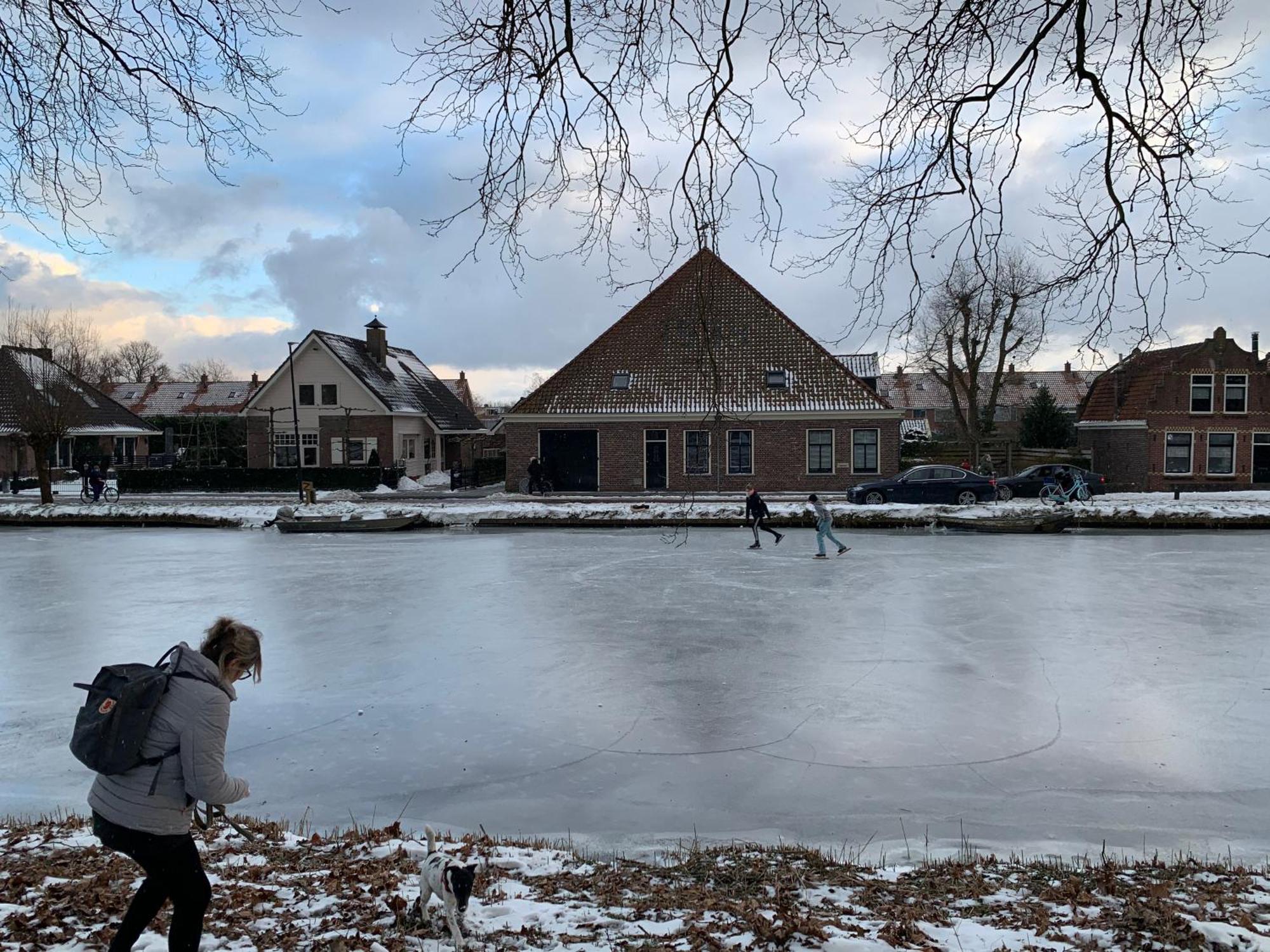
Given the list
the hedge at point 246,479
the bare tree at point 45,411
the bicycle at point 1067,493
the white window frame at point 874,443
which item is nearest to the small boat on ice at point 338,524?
the bare tree at point 45,411

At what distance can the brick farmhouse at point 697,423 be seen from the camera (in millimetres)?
29719

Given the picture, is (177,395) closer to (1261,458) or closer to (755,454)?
(755,454)

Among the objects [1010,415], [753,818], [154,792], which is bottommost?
[753,818]

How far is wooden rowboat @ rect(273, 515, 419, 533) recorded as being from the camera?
22.4 meters

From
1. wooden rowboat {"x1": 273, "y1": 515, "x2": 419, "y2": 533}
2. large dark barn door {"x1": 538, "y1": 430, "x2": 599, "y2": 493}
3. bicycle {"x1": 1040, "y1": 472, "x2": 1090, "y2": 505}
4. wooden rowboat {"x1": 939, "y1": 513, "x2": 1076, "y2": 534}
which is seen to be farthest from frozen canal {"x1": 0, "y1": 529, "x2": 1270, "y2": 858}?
large dark barn door {"x1": 538, "y1": 430, "x2": 599, "y2": 493}

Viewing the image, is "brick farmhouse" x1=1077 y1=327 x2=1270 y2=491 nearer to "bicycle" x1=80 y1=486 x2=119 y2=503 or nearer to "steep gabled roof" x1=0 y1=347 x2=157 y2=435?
"bicycle" x1=80 y1=486 x2=119 y2=503

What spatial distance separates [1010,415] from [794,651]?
58663 mm

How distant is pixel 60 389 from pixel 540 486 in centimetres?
1577

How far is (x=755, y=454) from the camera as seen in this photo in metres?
30.0

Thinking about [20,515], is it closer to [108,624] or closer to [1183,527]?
[108,624]

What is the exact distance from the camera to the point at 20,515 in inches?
949

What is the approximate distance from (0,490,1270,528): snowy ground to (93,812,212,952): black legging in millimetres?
16513

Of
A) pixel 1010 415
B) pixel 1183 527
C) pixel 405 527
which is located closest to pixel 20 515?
pixel 405 527

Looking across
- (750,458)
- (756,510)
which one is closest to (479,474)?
(750,458)
